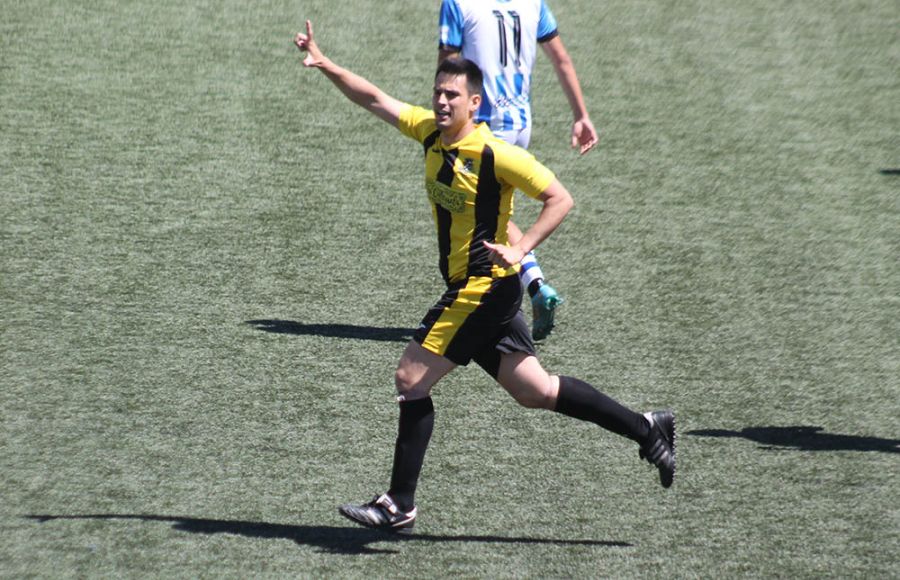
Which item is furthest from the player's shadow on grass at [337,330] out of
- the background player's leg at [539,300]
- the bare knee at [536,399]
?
the bare knee at [536,399]

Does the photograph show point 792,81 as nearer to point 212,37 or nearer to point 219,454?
point 212,37

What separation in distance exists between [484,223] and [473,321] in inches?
16.0

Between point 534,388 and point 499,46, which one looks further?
point 499,46

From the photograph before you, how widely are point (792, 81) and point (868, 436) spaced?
582cm

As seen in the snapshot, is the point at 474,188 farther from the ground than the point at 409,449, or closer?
farther from the ground

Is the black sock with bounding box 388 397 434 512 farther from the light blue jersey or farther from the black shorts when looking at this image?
the light blue jersey

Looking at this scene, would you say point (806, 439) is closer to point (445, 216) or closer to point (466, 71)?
point (445, 216)

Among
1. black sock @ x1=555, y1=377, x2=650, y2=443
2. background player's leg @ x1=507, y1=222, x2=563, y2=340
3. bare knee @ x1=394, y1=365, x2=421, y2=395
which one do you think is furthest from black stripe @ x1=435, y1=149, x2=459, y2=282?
background player's leg @ x1=507, y1=222, x2=563, y2=340

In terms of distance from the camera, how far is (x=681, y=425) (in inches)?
271

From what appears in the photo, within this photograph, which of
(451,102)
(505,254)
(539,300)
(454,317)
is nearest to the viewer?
(505,254)

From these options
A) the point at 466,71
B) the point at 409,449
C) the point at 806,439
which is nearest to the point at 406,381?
the point at 409,449

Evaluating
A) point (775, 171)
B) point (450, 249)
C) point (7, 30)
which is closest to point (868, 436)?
point (450, 249)

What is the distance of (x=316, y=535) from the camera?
5738mm

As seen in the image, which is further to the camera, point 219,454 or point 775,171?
point 775,171
